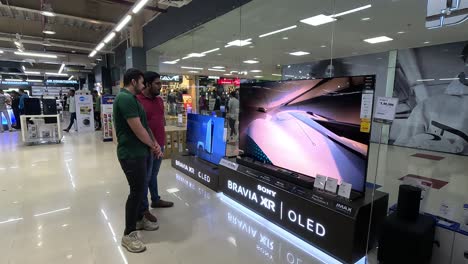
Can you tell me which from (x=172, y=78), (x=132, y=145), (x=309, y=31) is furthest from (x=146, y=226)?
(x=172, y=78)

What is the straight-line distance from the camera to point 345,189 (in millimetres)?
2158

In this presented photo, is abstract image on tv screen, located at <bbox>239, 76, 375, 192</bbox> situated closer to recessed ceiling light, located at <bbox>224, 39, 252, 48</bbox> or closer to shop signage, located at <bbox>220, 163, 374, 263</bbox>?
shop signage, located at <bbox>220, 163, 374, 263</bbox>

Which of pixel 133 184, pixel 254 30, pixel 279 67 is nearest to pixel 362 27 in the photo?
pixel 254 30

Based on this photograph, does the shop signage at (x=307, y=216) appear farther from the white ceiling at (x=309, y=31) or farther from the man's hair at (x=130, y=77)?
the white ceiling at (x=309, y=31)

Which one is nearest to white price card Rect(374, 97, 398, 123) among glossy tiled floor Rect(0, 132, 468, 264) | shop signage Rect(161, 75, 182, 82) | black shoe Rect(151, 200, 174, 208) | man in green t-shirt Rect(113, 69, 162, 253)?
glossy tiled floor Rect(0, 132, 468, 264)

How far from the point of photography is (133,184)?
2.22m

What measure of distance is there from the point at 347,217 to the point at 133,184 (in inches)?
71.5

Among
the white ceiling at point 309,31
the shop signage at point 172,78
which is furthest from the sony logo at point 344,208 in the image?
the shop signage at point 172,78

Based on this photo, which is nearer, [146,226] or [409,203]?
[409,203]

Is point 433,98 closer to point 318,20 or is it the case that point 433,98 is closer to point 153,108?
point 318,20

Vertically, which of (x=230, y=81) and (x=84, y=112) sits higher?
(x=230, y=81)

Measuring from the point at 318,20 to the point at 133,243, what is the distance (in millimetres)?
4863

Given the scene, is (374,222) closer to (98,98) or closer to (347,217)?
(347,217)

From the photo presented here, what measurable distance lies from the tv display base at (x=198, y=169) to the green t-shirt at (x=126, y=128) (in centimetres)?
168
